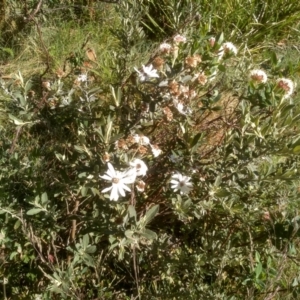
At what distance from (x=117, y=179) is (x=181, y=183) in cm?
30

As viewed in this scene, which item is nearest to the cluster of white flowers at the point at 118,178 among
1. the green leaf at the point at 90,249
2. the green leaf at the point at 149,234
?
the green leaf at the point at 149,234

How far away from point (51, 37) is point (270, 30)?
1369 mm

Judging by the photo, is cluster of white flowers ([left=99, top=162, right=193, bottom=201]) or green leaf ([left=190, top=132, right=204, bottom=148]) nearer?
cluster of white flowers ([left=99, top=162, right=193, bottom=201])

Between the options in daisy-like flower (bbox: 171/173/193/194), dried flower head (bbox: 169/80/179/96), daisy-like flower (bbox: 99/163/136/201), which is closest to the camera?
daisy-like flower (bbox: 99/163/136/201)

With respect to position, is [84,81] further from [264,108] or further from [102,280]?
[102,280]

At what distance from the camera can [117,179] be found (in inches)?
67.2

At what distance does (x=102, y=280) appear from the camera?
213 cm

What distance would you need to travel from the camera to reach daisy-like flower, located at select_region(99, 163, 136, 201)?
1696 millimetres

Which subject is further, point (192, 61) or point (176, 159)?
point (176, 159)

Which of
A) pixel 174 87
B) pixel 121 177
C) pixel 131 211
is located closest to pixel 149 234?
pixel 131 211

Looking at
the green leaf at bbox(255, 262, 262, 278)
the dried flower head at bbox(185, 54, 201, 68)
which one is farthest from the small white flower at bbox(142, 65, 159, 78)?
the green leaf at bbox(255, 262, 262, 278)

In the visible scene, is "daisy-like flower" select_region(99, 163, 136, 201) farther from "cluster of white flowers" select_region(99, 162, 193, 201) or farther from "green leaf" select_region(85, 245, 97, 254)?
"green leaf" select_region(85, 245, 97, 254)

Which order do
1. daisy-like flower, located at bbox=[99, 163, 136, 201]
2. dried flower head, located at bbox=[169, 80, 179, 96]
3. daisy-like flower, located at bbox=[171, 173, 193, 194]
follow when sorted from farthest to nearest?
1. daisy-like flower, located at bbox=[171, 173, 193, 194]
2. dried flower head, located at bbox=[169, 80, 179, 96]
3. daisy-like flower, located at bbox=[99, 163, 136, 201]

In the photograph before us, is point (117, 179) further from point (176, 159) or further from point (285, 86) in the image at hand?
point (285, 86)
